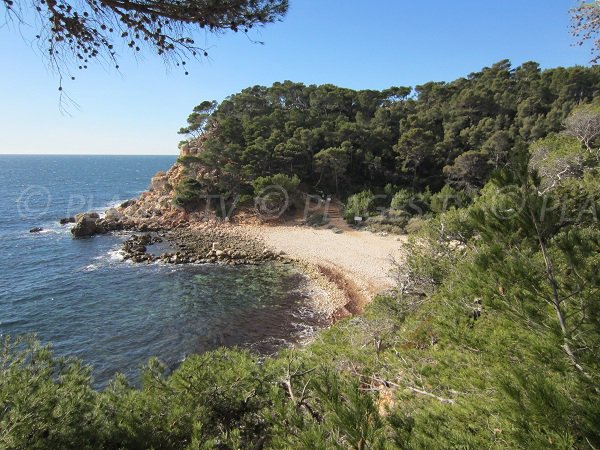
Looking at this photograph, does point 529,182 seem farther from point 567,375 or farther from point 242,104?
point 242,104

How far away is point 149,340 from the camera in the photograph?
12.7 m

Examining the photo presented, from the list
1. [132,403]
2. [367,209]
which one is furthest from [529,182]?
[367,209]

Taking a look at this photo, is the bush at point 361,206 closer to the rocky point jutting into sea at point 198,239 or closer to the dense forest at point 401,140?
the dense forest at point 401,140

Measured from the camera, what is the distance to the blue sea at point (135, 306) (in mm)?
12320

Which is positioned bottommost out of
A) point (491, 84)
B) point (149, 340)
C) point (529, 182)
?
point (149, 340)

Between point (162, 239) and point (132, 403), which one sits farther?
point (162, 239)

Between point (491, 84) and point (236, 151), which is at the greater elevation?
point (491, 84)

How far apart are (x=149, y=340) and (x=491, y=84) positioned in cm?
4084

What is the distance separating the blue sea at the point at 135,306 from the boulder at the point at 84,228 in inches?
91.0

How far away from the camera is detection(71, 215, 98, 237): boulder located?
26123 millimetres

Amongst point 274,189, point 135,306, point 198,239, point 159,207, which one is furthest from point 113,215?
point 135,306

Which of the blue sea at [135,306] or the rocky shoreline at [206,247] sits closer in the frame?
the blue sea at [135,306]

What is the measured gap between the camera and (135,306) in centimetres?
1530

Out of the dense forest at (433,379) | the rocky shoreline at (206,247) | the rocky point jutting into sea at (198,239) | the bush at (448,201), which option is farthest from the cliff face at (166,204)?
the dense forest at (433,379)
